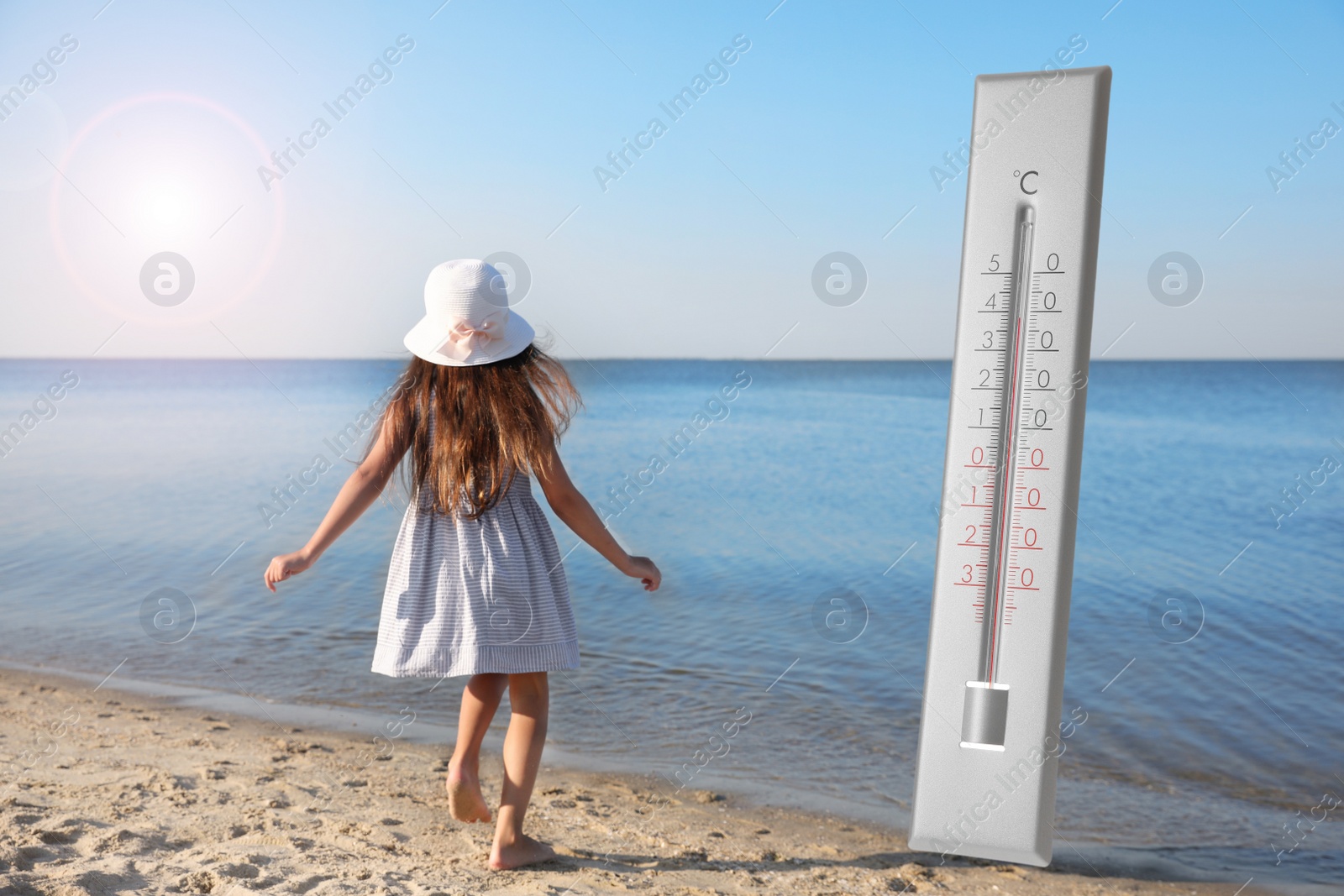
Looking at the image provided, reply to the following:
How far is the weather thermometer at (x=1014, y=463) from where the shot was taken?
2164 millimetres

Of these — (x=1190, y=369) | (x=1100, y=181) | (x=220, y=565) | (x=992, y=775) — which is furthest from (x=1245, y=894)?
(x=1190, y=369)

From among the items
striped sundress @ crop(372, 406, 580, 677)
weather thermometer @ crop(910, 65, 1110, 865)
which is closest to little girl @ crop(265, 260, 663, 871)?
striped sundress @ crop(372, 406, 580, 677)

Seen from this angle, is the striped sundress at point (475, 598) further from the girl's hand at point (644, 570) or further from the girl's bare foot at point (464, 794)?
the girl's bare foot at point (464, 794)

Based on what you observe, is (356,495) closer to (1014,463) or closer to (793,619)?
(1014,463)

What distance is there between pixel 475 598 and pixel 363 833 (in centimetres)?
93

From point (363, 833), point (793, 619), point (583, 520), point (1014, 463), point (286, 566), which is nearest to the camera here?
point (1014, 463)

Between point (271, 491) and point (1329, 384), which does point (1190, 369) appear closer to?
point (1329, 384)

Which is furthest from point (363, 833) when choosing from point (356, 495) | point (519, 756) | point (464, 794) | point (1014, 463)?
point (1014, 463)

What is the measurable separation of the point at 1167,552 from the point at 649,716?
723 centimetres

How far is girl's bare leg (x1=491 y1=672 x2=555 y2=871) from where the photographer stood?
2523 mm

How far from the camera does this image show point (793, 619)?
5.81 metres

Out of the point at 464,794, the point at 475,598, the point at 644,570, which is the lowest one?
the point at 464,794

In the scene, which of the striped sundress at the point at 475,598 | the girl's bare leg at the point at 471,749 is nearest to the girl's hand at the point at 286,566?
the striped sundress at the point at 475,598

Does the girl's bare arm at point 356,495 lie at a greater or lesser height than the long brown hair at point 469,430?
lesser
